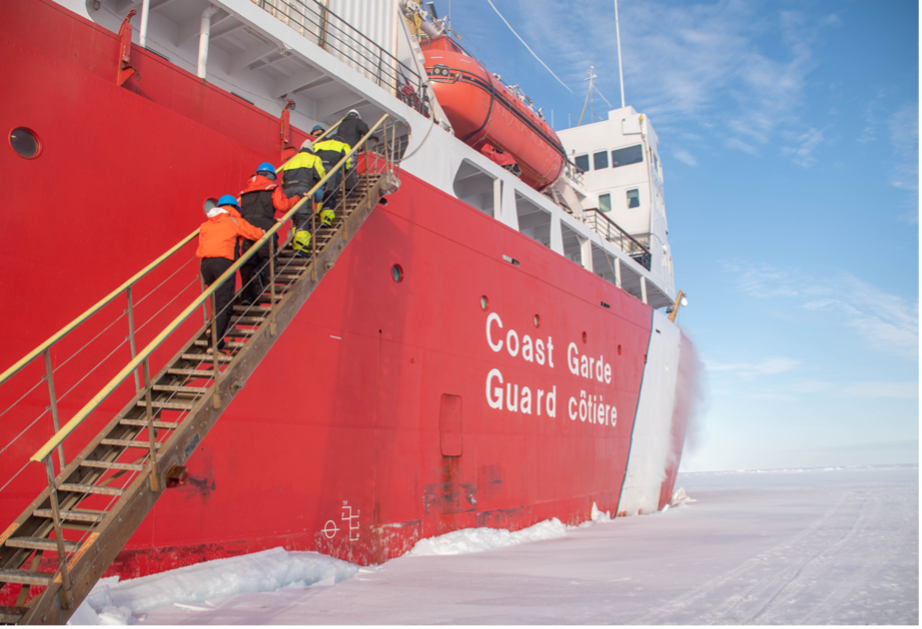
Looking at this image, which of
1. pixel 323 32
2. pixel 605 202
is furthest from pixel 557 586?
pixel 605 202

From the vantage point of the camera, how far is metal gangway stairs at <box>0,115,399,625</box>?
2.66 meters

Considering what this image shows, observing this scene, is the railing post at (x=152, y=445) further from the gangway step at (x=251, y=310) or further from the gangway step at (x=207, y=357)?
the gangway step at (x=251, y=310)

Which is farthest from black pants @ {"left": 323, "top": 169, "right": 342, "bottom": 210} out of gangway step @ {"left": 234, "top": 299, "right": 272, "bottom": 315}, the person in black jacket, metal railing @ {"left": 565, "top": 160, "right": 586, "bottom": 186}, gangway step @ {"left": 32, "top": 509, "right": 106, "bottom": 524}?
metal railing @ {"left": 565, "top": 160, "right": 586, "bottom": 186}

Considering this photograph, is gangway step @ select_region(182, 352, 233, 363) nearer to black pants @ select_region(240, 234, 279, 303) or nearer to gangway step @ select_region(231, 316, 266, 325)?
gangway step @ select_region(231, 316, 266, 325)

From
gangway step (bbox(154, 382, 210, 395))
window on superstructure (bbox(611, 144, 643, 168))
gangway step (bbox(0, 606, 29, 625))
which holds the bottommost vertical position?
gangway step (bbox(0, 606, 29, 625))

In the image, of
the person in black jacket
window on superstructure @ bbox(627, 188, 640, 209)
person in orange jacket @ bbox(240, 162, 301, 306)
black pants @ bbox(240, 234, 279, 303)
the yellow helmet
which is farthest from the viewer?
window on superstructure @ bbox(627, 188, 640, 209)

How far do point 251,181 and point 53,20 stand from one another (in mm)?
1758

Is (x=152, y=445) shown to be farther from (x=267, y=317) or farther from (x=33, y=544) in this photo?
(x=267, y=317)

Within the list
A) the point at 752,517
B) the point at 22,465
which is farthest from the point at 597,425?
the point at 22,465

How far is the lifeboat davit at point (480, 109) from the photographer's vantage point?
32.0 feet

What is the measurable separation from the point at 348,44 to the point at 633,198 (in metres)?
11.1

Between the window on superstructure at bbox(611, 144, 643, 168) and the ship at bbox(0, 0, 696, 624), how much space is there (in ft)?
21.7

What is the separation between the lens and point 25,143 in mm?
4270

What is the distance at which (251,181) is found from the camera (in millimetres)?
5195
